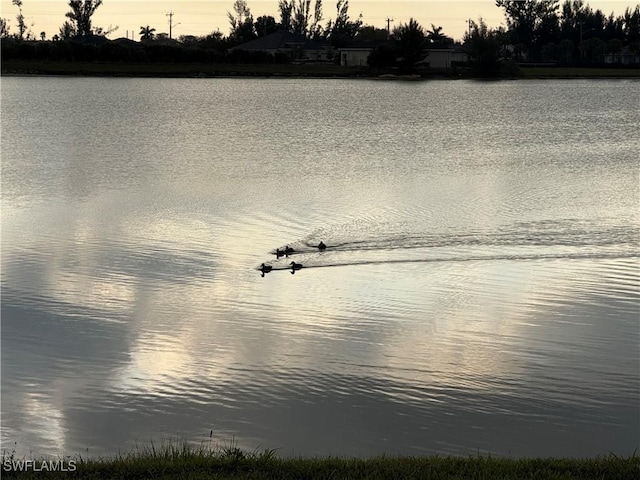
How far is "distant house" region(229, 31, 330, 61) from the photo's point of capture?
536ft

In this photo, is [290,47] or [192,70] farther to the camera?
[290,47]

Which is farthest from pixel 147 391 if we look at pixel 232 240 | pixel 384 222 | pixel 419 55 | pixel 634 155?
pixel 419 55

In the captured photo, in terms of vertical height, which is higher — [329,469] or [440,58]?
[440,58]

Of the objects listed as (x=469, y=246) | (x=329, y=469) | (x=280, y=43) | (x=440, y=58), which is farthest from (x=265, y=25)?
(x=329, y=469)

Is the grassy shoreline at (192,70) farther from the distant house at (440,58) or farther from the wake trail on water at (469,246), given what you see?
the wake trail on water at (469,246)

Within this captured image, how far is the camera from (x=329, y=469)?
9000 mm

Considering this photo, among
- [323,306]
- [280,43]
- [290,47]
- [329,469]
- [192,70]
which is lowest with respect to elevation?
[323,306]

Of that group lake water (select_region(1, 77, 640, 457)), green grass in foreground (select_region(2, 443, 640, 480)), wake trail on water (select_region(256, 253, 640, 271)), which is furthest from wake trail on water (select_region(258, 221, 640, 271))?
green grass in foreground (select_region(2, 443, 640, 480))

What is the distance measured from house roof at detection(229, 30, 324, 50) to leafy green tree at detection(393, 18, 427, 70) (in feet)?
79.5

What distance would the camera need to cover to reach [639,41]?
18900 centimetres

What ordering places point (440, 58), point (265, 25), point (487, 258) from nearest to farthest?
point (487, 258) < point (440, 58) < point (265, 25)

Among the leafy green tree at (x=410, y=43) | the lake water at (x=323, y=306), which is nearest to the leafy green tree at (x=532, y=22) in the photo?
the leafy green tree at (x=410, y=43)

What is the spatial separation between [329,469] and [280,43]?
530 ft

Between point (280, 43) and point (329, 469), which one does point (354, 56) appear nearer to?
point (280, 43)
